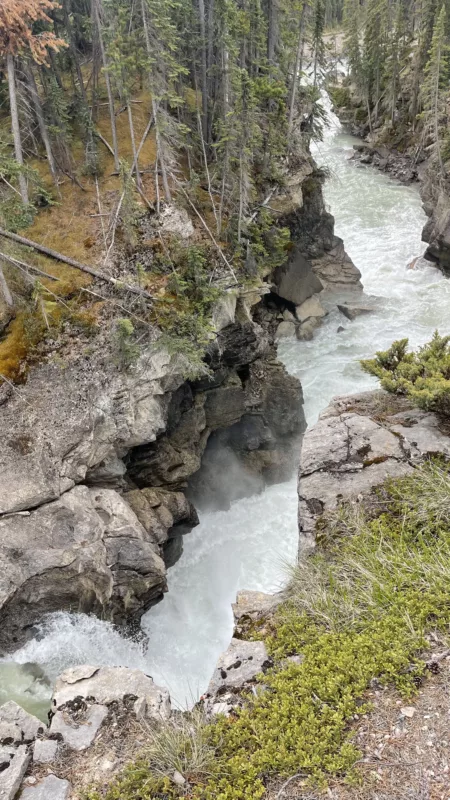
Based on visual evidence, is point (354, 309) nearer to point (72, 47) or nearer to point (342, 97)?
point (72, 47)

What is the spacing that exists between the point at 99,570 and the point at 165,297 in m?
8.74

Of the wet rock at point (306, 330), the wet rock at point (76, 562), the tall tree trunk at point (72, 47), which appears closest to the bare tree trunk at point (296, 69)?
the wet rock at point (306, 330)

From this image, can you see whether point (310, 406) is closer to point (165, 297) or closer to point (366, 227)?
point (165, 297)

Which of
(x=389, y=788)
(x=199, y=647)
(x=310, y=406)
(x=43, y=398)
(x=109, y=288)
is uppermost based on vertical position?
(x=109, y=288)

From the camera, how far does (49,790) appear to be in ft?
19.7

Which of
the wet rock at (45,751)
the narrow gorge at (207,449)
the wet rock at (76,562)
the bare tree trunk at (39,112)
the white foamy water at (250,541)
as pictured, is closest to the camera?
the narrow gorge at (207,449)

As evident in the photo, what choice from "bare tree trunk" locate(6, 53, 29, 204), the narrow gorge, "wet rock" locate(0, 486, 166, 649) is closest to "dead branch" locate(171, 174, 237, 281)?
the narrow gorge

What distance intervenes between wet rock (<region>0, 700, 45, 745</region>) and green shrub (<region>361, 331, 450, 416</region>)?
8614 millimetres

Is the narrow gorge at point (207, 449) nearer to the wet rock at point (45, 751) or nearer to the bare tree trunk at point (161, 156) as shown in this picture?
the wet rock at point (45, 751)

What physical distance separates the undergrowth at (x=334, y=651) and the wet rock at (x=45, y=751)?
46.6 inches

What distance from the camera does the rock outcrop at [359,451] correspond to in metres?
9.18

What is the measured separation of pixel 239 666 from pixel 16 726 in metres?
3.39

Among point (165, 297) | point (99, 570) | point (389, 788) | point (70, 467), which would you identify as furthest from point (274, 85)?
point (389, 788)

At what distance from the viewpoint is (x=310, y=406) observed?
21.8 metres
